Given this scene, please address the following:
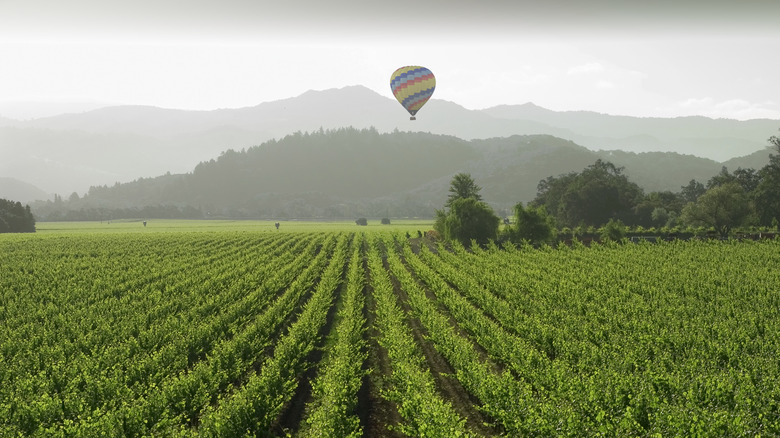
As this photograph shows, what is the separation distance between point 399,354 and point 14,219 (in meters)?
125

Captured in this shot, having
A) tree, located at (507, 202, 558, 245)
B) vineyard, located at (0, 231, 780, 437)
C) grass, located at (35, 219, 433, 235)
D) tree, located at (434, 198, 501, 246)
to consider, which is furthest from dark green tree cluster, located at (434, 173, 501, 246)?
vineyard, located at (0, 231, 780, 437)

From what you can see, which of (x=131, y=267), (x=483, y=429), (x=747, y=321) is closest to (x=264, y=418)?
(x=483, y=429)

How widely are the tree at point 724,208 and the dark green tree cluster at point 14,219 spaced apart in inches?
5427

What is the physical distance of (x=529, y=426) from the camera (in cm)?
1167

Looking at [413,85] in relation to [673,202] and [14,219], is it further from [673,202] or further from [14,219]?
[14,219]

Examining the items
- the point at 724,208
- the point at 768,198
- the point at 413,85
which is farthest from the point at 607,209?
the point at 413,85

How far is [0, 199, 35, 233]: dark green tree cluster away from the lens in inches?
4224

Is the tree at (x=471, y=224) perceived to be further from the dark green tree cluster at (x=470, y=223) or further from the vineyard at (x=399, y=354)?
the vineyard at (x=399, y=354)

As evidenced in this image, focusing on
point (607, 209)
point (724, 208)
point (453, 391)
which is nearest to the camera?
point (453, 391)

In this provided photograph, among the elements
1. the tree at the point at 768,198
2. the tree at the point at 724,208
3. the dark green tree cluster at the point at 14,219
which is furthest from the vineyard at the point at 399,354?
the dark green tree cluster at the point at 14,219

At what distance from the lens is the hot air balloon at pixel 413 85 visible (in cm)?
6944

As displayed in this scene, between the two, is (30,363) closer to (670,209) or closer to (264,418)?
(264,418)

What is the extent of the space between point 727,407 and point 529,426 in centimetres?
522

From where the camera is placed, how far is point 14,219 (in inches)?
4311
